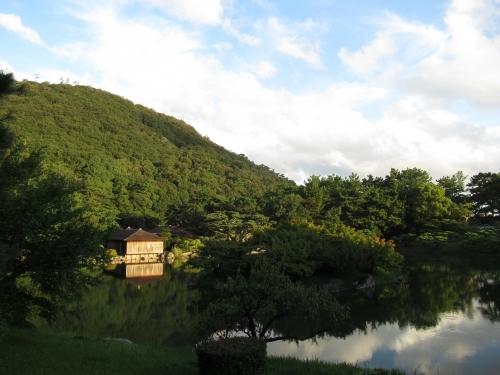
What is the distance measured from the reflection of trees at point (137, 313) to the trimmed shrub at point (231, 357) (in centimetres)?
431

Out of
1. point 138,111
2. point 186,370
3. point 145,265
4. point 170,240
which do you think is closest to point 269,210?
point 170,240

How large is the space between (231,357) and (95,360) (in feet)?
9.55

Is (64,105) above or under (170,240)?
above

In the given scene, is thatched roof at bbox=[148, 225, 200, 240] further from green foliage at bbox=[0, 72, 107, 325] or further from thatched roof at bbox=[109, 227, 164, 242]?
green foliage at bbox=[0, 72, 107, 325]

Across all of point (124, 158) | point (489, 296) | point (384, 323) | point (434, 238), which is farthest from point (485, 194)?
point (124, 158)

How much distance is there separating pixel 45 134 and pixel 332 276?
4962cm

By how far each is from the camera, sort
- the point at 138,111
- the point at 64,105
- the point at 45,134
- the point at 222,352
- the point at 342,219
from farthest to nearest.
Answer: the point at 138,111 → the point at 64,105 → the point at 45,134 → the point at 342,219 → the point at 222,352

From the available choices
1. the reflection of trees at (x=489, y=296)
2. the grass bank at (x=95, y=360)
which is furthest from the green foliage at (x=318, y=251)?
the grass bank at (x=95, y=360)

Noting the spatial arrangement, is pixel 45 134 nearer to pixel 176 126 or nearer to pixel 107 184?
pixel 107 184

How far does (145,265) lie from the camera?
32844 millimetres

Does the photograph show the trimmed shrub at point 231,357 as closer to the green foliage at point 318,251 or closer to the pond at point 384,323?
the pond at point 384,323

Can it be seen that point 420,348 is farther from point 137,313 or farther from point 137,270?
point 137,270

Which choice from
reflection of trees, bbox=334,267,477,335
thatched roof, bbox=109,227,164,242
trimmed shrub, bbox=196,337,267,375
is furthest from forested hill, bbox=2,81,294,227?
trimmed shrub, bbox=196,337,267,375

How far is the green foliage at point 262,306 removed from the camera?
809cm
